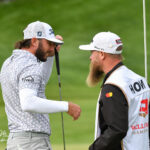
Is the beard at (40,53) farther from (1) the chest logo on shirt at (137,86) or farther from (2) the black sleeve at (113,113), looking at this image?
(1) the chest logo on shirt at (137,86)

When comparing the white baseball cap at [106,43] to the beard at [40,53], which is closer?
the white baseball cap at [106,43]

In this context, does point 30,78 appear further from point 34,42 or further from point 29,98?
point 34,42

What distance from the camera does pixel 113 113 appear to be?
4199mm

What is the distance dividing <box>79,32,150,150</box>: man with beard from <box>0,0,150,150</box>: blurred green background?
12530mm

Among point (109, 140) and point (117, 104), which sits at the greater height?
point (117, 104)

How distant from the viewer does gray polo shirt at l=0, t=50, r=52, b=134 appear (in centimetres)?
451

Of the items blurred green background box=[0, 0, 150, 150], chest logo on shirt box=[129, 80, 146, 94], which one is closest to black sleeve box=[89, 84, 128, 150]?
chest logo on shirt box=[129, 80, 146, 94]

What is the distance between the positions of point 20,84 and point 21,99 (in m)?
0.14

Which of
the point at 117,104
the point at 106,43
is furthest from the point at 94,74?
the point at 117,104

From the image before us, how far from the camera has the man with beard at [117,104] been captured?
167 inches

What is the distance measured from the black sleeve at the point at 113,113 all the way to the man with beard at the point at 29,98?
0.40 meters

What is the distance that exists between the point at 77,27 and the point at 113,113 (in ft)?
86.3

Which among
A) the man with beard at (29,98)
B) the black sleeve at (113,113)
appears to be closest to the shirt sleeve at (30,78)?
the man with beard at (29,98)

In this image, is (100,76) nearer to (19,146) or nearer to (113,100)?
(113,100)
